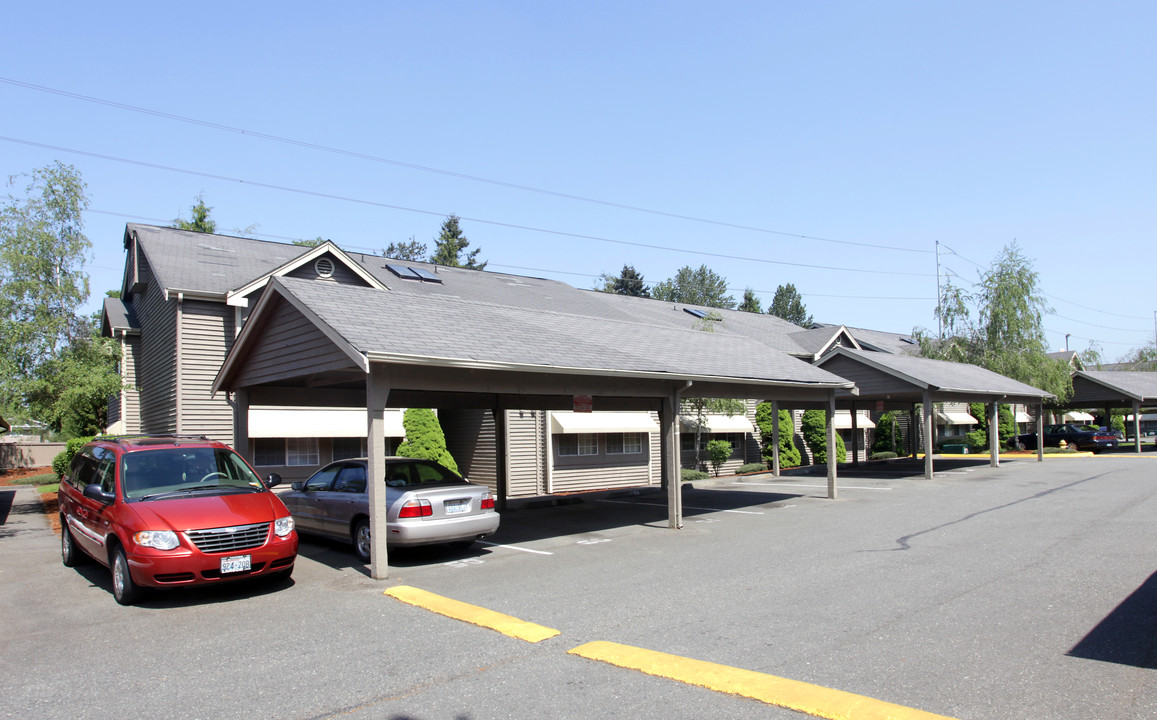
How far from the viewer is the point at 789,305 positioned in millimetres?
93875

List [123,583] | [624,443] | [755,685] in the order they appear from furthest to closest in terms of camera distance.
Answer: [624,443] → [123,583] → [755,685]

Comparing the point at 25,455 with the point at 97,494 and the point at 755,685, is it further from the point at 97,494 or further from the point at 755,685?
the point at 755,685

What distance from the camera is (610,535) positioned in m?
13.3

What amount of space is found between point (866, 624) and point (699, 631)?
1.55m

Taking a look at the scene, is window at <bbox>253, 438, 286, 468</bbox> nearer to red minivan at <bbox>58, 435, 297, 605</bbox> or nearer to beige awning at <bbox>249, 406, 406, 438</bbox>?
beige awning at <bbox>249, 406, 406, 438</bbox>

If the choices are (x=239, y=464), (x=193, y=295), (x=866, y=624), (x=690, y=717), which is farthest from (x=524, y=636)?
(x=193, y=295)

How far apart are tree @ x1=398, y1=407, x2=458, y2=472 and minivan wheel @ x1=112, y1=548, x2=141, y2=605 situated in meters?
12.3

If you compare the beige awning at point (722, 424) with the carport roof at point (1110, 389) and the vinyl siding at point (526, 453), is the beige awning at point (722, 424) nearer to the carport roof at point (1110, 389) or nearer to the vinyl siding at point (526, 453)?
the vinyl siding at point (526, 453)

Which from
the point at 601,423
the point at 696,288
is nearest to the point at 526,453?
the point at 601,423

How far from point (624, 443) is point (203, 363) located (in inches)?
524

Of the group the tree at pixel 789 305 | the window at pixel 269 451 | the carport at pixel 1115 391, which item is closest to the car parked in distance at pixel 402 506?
the window at pixel 269 451

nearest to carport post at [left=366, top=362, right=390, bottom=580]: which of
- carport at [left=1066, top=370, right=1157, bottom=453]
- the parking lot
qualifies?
the parking lot

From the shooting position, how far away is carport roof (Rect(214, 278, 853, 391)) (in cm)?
1011

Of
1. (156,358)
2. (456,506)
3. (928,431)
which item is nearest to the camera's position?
(456,506)
